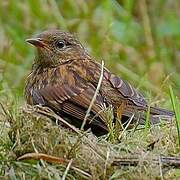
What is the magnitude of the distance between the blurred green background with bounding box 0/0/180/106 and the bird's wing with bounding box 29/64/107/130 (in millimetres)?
1830

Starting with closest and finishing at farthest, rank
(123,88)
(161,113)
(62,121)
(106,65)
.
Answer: (62,121), (161,113), (123,88), (106,65)

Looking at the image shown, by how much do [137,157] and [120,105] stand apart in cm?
118

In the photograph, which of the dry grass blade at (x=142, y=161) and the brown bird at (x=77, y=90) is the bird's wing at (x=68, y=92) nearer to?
the brown bird at (x=77, y=90)

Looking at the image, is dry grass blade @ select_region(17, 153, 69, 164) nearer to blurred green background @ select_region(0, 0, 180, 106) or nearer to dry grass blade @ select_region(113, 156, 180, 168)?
dry grass blade @ select_region(113, 156, 180, 168)

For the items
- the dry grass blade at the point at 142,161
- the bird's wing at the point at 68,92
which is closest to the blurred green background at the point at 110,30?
the bird's wing at the point at 68,92

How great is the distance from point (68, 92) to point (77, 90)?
0.06 metres

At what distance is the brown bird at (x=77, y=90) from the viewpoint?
13.7 feet

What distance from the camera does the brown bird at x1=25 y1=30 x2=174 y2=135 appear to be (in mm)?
4188

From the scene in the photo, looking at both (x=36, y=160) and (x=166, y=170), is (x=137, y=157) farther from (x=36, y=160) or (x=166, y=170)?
(x=36, y=160)

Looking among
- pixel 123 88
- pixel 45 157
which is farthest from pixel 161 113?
pixel 45 157

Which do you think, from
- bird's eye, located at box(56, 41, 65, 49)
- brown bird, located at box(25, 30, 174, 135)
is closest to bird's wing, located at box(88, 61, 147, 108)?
brown bird, located at box(25, 30, 174, 135)

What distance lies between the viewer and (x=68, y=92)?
14.6ft

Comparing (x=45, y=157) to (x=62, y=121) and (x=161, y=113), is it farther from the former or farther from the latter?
(x=161, y=113)

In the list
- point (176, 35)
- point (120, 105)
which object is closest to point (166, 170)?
point (120, 105)
